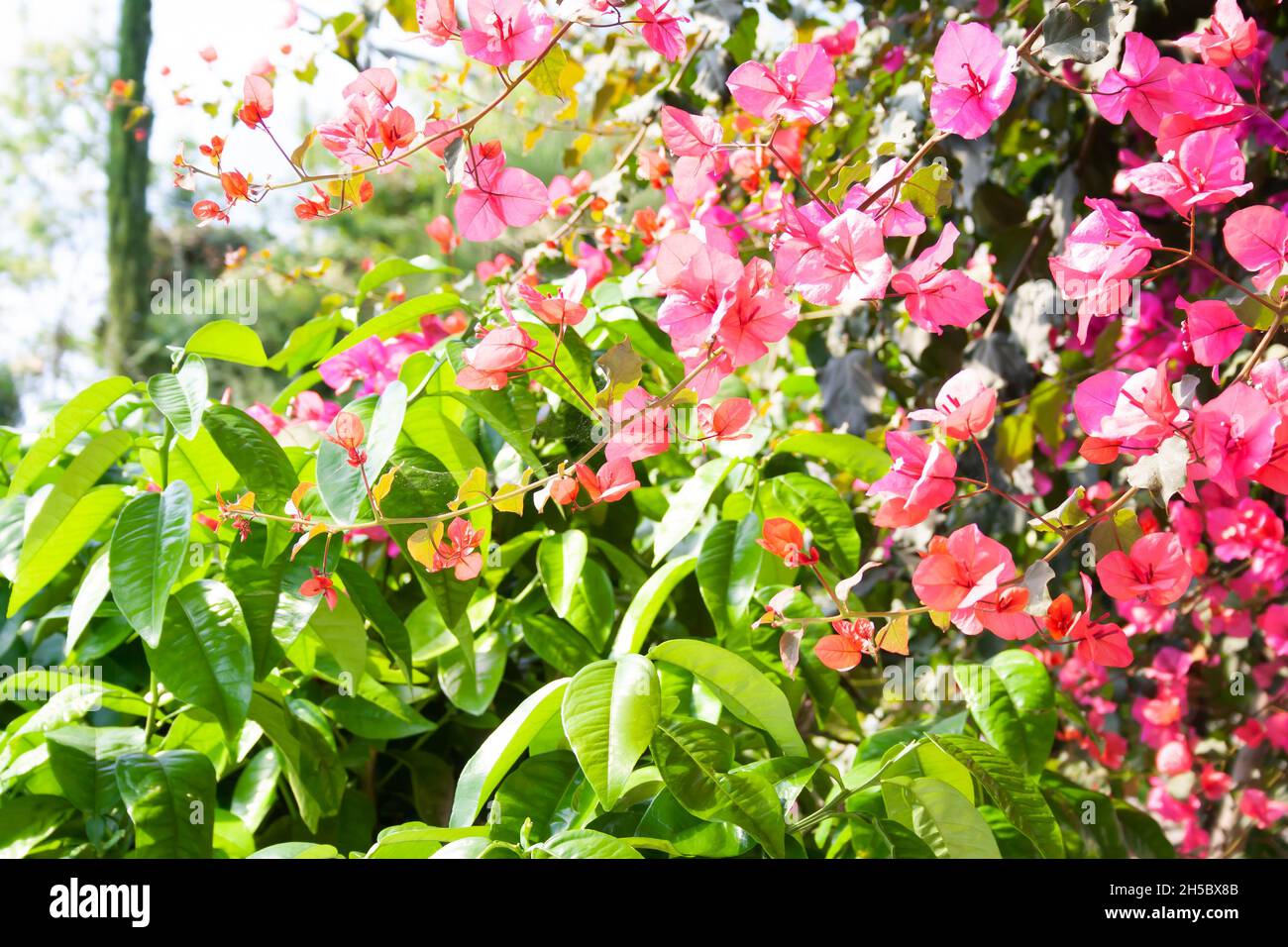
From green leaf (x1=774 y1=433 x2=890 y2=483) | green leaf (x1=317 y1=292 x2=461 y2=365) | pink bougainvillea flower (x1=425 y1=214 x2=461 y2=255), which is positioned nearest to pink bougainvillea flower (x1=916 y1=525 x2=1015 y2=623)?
green leaf (x1=774 y1=433 x2=890 y2=483)

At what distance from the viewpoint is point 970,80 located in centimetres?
51

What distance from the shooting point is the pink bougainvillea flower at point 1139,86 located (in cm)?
54

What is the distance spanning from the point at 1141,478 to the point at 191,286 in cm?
120

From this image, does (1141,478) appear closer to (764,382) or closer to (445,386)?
(445,386)

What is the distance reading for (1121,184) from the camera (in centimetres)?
53

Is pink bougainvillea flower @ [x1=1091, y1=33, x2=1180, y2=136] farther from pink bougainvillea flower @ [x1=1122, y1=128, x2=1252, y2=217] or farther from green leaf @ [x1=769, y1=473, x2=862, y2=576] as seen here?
green leaf @ [x1=769, y1=473, x2=862, y2=576]


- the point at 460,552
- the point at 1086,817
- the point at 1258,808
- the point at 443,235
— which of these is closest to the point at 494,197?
the point at 460,552

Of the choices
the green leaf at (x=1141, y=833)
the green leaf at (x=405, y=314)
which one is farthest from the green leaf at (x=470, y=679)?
the green leaf at (x=1141, y=833)

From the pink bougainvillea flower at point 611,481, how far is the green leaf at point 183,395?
26 cm

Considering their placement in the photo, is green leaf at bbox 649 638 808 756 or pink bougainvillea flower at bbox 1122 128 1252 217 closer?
pink bougainvillea flower at bbox 1122 128 1252 217

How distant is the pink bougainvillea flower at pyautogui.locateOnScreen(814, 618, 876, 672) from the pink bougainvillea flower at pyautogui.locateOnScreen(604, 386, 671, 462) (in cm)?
13

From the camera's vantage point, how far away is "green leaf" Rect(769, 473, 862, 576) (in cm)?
78

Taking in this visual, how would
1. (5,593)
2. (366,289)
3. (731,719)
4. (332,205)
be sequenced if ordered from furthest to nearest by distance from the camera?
1. (366,289)
2. (5,593)
3. (731,719)
4. (332,205)
